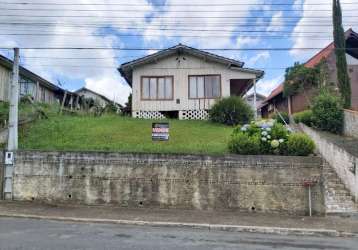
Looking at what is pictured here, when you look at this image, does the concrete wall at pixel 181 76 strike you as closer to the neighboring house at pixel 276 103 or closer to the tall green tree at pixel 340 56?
the tall green tree at pixel 340 56

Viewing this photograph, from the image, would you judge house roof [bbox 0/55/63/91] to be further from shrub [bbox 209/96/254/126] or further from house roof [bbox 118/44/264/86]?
shrub [bbox 209/96/254/126]

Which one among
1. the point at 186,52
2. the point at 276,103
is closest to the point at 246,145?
the point at 186,52

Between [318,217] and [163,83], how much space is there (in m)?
14.3

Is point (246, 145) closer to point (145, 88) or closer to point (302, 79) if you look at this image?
point (145, 88)

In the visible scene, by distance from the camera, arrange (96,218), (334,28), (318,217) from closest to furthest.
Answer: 1. (96,218)
2. (318,217)
3. (334,28)

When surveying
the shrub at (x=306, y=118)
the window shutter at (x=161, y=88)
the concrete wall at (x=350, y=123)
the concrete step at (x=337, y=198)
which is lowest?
the concrete step at (x=337, y=198)

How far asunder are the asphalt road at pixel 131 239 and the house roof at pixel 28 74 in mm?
13700

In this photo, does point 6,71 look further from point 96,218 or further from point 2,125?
point 96,218

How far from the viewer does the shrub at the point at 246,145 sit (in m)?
12.2

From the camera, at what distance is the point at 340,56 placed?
70.8ft

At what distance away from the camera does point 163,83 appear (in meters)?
23.3

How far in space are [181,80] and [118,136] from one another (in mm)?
8193

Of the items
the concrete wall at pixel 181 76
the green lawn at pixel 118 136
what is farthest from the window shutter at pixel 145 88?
the green lawn at pixel 118 136

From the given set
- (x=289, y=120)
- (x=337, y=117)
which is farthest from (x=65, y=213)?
(x=289, y=120)
